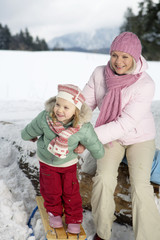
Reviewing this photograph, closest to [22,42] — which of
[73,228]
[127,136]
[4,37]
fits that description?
[4,37]

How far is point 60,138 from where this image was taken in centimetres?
180

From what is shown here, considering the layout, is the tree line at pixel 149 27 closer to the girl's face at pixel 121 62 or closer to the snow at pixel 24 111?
the snow at pixel 24 111

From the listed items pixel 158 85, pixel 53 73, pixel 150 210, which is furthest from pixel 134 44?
pixel 53 73

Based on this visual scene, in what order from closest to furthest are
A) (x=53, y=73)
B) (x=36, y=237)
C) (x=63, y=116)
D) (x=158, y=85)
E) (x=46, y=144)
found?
1. (x=63, y=116)
2. (x=46, y=144)
3. (x=36, y=237)
4. (x=158, y=85)
5. (x=53, y=73)

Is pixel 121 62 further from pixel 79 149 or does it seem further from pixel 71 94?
pixel 79 149

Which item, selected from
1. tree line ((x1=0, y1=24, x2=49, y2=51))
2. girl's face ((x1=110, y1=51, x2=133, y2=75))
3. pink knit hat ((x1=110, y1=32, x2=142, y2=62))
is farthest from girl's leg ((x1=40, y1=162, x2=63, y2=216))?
tree line ((x1=0, y1=24, x2=49, y2=51))

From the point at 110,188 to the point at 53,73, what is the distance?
7.80 meters

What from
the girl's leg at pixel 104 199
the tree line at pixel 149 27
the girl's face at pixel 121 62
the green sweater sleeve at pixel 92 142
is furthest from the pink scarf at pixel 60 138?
the tree line at pixel 149 27

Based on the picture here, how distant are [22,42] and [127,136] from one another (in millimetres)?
26670

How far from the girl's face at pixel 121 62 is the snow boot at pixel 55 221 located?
123 cm

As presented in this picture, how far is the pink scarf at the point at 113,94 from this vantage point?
2.20 metres

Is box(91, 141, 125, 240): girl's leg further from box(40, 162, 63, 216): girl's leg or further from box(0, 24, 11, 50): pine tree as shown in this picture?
box(0, 24, 11, 50): pine tree

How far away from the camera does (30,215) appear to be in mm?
2367

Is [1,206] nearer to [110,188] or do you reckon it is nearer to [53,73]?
[110,188]
